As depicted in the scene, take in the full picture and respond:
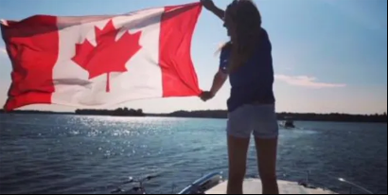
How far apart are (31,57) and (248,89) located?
3979mm

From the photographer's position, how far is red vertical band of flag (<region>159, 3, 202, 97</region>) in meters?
6.81

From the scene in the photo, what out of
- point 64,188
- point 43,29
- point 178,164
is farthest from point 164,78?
point 178,164

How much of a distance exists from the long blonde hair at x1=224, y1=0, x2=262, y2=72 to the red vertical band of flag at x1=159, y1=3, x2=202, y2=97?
90.7 inches

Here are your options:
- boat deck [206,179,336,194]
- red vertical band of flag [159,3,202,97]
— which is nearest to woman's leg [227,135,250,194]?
boat deck [206,179,336,194]

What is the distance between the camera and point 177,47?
272 inches

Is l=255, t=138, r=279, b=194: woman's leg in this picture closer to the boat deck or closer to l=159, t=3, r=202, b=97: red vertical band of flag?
the boat deck

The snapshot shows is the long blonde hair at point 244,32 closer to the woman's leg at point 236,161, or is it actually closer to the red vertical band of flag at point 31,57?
the woman's leg at point 236,161

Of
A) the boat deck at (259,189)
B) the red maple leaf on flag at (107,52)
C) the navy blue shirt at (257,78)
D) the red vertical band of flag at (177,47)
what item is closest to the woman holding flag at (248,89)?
the navy blue shirt at (257,78)

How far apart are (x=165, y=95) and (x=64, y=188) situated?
693 inches

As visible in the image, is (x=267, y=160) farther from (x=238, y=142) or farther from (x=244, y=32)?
(x=244, y=32)

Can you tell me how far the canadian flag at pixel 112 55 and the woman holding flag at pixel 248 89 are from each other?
2.30m

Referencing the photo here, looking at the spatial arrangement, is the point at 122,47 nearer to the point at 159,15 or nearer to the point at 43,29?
the point at 159,15

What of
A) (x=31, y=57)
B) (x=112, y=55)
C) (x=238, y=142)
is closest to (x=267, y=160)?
(x=238, y=142)

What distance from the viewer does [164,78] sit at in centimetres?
692
